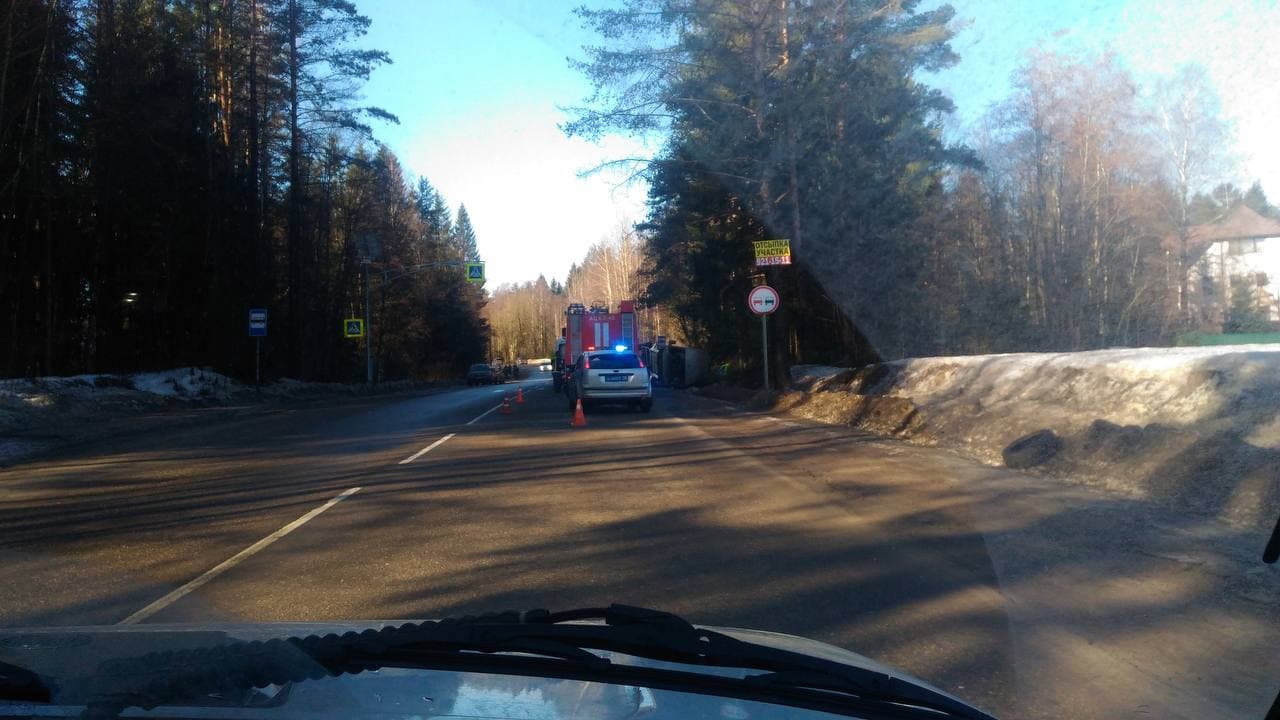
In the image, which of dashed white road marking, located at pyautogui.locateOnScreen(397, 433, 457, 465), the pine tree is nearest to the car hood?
dashed white road marking, located at pyautogui.locateOnScreen(397, 433, 457, 465)

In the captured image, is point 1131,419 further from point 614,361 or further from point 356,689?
point 614,361

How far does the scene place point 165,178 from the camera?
31.0 metres

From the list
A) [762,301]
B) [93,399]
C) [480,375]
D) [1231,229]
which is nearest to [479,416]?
[762,301]

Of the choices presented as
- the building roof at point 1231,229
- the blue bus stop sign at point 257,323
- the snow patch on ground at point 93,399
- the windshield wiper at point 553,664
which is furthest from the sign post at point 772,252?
the windshield wiper at point 553,664

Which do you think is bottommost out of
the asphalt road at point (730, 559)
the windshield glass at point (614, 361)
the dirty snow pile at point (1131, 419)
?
the asphalt road at point (730, 559)

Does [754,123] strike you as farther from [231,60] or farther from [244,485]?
[231,60]

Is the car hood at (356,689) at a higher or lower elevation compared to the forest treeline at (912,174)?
lower

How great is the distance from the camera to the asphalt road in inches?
200

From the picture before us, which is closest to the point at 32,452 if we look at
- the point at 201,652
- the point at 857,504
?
the point at 857,504

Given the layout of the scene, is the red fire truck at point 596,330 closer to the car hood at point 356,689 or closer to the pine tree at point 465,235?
the car hood at point 356,689

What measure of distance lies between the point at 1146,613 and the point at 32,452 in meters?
17.1

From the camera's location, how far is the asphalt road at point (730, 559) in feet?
16.7

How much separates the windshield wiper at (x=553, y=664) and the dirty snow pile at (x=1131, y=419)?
6675 millimetres

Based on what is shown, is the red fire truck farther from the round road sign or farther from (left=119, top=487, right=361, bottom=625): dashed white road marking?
(left=119, top=487, right=361, bottom=625): dashed white road marking
